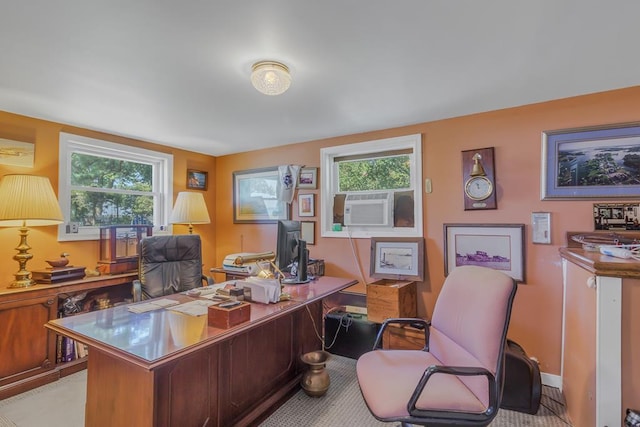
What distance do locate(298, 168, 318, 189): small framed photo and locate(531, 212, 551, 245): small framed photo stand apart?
212 centimetres

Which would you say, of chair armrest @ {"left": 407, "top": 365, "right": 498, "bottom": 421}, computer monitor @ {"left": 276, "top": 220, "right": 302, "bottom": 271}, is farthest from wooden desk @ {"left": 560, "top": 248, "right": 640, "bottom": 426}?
computer monitor @ {"left": 276, "top": 220, "right": 302, "bottom": 271}

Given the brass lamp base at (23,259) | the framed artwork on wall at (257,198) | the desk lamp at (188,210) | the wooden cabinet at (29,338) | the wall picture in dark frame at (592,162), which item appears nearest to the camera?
the wall picture in dark frame at (592,162)

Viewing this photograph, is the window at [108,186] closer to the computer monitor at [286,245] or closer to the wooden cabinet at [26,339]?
the wooden cabinet at [26,339]

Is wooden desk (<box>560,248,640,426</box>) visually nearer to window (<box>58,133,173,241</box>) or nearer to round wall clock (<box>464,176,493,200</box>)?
round wall clock (<box>464,176,493,200</box>)

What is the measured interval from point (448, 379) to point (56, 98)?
10.7 ft

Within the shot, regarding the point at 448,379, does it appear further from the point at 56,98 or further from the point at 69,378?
the point at 56,98

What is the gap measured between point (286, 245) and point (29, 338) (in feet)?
7.07

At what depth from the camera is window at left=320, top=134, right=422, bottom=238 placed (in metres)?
3.05

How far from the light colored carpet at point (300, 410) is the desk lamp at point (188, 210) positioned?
5.70 feet

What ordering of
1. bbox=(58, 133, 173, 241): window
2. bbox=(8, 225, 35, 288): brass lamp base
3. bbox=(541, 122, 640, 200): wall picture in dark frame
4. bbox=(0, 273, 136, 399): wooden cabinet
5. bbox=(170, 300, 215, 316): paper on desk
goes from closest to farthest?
bbox=(170, 300, 215, 316): paper on desk < bbox=(541, 122, 640, 200): wall picture in dark frame < bbox=(0, 273, 136, 399): wooden cabinet < bbox=(8, 225, 35, 288): brass lamp base < bbox=(58, 133, 173, 241): window

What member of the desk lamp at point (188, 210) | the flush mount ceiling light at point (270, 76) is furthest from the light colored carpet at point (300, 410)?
the flush mount ceiling light at point (270, 76)

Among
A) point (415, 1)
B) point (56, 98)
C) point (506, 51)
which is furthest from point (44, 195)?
point (506, 51)

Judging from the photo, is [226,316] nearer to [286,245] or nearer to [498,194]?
[286,245]

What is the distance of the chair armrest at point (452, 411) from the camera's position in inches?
49.0
